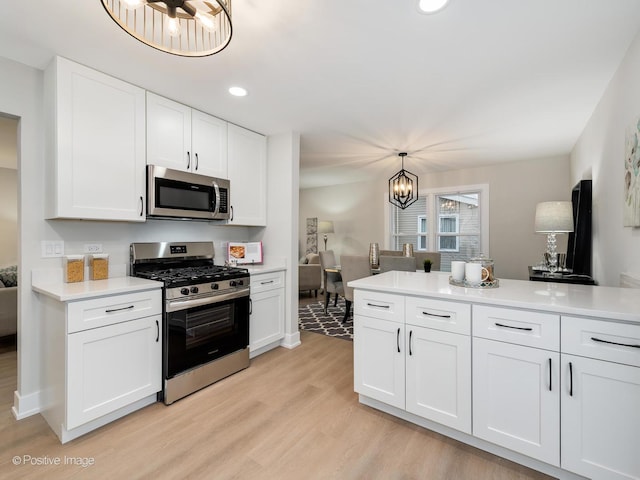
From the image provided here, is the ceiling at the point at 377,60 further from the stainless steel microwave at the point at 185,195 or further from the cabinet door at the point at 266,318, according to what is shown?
the cabinet door at the point at 266,318

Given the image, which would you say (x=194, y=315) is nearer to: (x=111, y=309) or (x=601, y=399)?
(x=111, y=309)

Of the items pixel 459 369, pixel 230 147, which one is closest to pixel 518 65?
pixel 459 369

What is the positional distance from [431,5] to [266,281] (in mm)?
2480

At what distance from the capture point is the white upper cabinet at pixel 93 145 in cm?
195

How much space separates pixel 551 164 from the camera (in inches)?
178

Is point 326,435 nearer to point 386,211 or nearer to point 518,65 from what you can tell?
point 518,65

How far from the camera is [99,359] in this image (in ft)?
6.05

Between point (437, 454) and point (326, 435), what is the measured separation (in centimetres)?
64

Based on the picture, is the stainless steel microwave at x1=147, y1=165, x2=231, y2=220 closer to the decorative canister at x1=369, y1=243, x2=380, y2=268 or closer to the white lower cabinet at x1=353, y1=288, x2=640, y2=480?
the white lower cabinet at x1=353, y1=288, x2=640, y2=480

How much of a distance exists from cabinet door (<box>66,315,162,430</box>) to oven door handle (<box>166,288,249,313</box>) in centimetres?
11

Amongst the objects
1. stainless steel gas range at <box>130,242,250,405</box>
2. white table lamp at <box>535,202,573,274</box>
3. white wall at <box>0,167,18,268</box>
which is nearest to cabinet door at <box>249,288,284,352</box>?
stainless steel gas range at <box>130,242,250,405</box>

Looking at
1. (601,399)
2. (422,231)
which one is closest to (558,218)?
(601,399)

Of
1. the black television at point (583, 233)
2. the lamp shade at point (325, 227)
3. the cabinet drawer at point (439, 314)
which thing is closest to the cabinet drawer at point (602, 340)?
the cabinet drawer at point (439, 314)

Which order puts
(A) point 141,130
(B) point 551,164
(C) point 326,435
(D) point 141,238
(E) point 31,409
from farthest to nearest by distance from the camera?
(B) point 551,164, (D) point 141,238, (A) point 141,130, (E) point 31,409, (C) point 326,435
